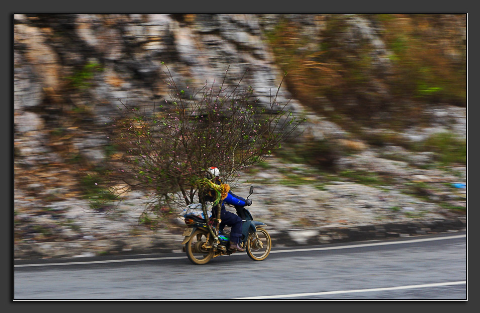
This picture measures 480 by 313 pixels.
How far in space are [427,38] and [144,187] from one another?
12391 mm

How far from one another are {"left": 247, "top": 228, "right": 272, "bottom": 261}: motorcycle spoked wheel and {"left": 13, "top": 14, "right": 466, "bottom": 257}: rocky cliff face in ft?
6.29

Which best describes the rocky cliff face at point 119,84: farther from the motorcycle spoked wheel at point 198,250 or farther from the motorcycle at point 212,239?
the motorcycle spoked wheel at point 198,250

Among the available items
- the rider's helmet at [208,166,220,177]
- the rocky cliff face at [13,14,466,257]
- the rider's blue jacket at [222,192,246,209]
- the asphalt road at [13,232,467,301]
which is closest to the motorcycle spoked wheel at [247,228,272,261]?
the asphalt road at [13,232,467,301]

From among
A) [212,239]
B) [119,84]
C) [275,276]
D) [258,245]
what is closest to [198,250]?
[212,239]

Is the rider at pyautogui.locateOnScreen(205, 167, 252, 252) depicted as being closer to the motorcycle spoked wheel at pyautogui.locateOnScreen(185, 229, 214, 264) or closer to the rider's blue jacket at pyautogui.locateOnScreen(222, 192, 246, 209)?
the rider's blue jacket at pyautogui.locateOnScreen(222, 192, 246, 209)

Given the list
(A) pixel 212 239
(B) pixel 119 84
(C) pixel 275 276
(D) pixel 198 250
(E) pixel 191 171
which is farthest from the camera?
(B) pixel 119 84

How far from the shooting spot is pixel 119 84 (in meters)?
15.9

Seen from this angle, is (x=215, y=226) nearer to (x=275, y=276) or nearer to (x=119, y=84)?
(x=275, y=276)

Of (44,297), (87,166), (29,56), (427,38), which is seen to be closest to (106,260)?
(44,297)

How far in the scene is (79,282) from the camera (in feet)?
29.3

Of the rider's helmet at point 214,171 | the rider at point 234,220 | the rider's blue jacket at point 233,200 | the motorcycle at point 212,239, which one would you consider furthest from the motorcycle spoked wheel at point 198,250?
the rider's helmet at point 214,171

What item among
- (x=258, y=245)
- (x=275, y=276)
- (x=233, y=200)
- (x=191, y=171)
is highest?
(x=191, y=171)

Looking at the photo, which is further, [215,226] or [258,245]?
[258,245]

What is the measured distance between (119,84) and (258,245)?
7409 mm
